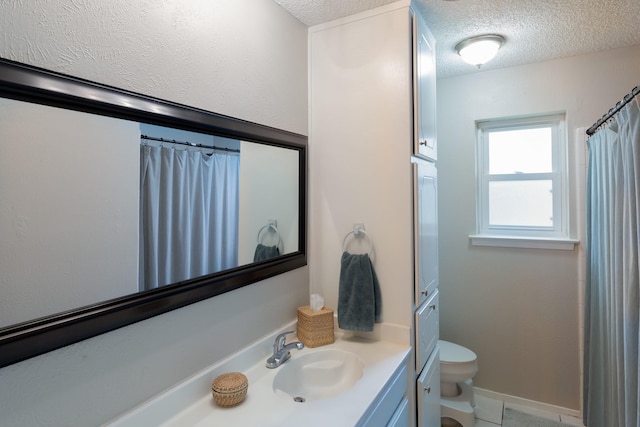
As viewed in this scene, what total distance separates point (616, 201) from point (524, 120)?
111cm

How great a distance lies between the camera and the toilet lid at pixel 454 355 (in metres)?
2.08

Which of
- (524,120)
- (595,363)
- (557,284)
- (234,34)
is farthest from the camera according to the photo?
(524,120)

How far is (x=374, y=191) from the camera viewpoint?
1.56 m

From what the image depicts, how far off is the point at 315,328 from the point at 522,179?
1.97 metres

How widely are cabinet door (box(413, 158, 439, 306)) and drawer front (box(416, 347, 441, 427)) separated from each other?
0.37 metres

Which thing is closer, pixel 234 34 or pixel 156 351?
pixel 156 351

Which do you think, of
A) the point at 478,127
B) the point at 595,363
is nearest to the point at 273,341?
the point at 595,363

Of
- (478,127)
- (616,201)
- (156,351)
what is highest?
(478,127)

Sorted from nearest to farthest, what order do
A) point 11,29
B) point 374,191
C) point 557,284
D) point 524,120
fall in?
point 11,29 < point 374,191 < point 557,284 < point 524,120

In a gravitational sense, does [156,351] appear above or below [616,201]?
below

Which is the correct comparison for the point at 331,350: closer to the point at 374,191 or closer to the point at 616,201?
the point at 374,191

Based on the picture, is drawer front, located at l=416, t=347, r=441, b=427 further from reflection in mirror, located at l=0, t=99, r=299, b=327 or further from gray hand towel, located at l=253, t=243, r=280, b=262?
reflection in mirror, located at l=0, t=99, r=299, b=327

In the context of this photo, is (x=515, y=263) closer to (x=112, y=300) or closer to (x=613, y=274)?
(x=613, y=274)

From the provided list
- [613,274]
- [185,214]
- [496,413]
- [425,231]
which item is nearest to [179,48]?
[185,214]
